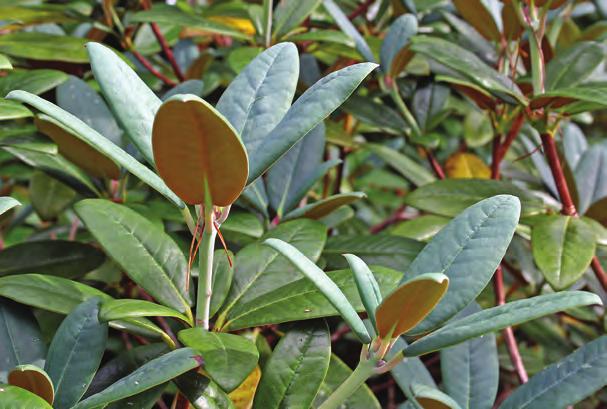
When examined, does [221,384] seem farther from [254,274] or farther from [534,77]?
[534,77]

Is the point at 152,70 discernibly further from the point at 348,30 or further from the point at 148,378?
the point at 148,378

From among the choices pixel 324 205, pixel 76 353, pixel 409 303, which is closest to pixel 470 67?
pixel 324 205

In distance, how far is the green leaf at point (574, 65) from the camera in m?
1.02

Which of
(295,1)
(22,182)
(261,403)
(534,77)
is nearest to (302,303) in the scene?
(261,403)

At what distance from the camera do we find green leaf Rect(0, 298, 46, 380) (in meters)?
0.66

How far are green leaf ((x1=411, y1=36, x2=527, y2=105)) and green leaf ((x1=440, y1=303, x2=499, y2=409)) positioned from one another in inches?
13.4

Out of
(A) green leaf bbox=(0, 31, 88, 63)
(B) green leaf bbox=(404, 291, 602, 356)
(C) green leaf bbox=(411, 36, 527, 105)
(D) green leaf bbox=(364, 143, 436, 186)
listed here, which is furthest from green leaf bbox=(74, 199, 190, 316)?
(D) green leaf bbox=(364, 143, 436, 186)

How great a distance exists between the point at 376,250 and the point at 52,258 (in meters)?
0.42

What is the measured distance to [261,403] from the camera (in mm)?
660

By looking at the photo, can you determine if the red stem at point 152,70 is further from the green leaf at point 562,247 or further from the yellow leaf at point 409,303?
the yellow leaf at point 409,303

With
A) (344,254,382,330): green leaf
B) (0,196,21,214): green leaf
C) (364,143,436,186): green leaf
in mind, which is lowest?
(364,143,436,186): green leaf

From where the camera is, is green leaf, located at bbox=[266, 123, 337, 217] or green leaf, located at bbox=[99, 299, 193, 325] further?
green leaf, located at bbox=[266, 123, 337, 217]

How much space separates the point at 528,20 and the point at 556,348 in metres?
0.57

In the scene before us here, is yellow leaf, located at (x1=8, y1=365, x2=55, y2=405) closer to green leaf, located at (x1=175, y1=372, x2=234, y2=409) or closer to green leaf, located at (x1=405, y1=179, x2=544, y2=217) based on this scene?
green leaf, located at (x1=175, y1=372, x2=234, y2=409)
